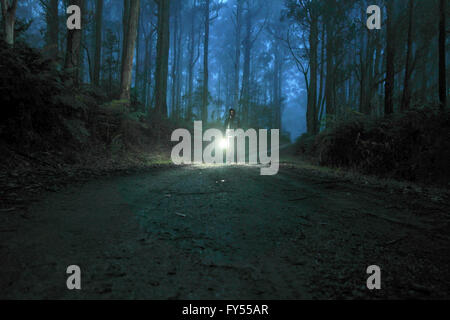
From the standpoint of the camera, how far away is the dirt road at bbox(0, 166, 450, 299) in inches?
66.4

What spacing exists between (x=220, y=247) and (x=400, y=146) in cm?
750

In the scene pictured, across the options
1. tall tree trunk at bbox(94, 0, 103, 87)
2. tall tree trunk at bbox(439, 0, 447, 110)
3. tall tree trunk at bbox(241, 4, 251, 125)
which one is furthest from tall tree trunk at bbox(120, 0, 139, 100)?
tall tree trunk at bbox(241, 4, 251, 125)

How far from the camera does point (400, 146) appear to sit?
752 centimetres

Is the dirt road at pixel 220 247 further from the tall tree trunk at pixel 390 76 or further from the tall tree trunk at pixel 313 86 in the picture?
the tall tree trunk at pixel 313 86

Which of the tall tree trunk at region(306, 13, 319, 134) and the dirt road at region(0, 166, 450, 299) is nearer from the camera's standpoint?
the dirt road at region(0, 166, 450, 299)

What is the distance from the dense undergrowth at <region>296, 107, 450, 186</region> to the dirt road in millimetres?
3186

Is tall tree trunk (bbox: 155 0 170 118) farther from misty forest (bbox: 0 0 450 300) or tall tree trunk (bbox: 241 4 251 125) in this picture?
tall tree trunk (bbox: 241 4 251 125)

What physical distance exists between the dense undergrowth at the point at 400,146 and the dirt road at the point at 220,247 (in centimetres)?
319

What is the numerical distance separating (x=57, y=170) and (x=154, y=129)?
9.46 m

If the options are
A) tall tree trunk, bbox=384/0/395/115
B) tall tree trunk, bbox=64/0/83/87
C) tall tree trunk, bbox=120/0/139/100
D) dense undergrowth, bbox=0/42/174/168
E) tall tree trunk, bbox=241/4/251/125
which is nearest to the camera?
dense undergrowth, bbox=0/42/174/168
